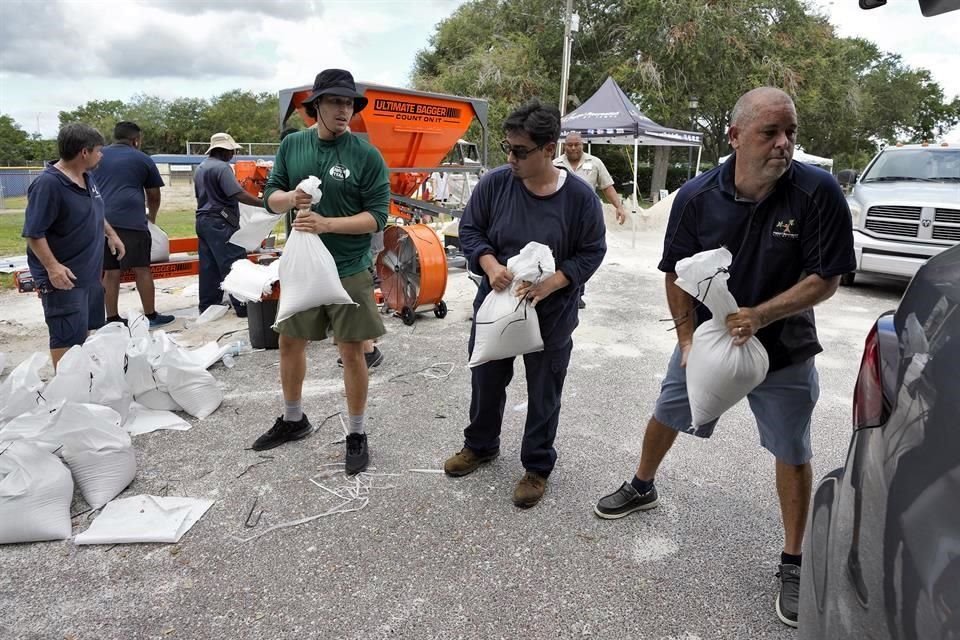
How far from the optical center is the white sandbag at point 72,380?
344cm

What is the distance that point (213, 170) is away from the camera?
627 centimetres

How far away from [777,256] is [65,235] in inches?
159

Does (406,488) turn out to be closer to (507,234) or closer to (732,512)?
(507,234)

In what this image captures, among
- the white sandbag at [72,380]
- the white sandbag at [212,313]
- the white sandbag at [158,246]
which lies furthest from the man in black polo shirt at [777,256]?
the white sandbag at [158,246]

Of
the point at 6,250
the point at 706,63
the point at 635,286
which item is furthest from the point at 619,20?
the point at 6,250

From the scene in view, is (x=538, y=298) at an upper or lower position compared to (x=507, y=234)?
lower

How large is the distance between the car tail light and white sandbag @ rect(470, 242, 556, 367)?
1370 mm

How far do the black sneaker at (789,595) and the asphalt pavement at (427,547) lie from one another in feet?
0.15

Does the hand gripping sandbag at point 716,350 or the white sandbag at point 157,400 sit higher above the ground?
the hand gripping sandbag at point 716,350

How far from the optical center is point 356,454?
3.38 meters

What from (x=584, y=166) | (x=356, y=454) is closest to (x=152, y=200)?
(x=356, y=454)

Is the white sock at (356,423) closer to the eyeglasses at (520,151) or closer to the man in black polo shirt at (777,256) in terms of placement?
the eyeglasses at (520,151)

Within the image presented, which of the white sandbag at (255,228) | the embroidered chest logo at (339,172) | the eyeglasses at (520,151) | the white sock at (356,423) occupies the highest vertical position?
the eyeglasses at (520,151)

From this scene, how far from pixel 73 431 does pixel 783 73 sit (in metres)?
25.4
